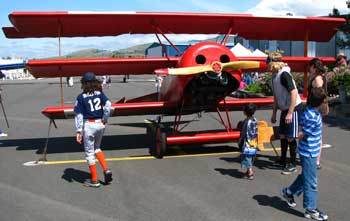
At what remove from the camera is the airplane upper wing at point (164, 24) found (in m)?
7.63

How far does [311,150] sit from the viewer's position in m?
4.34

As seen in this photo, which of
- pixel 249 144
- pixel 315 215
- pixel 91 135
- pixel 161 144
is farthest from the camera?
pixel 161 144

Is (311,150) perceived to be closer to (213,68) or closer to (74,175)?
(213,68)

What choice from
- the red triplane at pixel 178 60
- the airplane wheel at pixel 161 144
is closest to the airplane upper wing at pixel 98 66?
the red triplane at pixel 178 60

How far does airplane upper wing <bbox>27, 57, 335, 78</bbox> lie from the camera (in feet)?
24.5

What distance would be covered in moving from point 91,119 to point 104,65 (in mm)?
2556

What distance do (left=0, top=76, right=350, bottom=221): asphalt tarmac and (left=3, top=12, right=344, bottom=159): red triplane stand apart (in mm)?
678

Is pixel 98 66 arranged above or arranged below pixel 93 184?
above

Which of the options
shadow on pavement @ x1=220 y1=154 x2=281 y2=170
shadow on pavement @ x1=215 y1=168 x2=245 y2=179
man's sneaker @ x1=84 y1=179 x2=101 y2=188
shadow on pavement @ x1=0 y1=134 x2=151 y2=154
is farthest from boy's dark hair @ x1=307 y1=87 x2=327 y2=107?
shadow on pavement @ x1=0 y1=134 x2=151 y2=154

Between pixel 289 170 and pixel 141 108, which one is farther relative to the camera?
pixel 141 108

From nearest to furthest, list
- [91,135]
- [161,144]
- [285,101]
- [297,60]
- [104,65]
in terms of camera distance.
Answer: [91,135] → [285,101] → [161,144] → [104,65] → [297,60]

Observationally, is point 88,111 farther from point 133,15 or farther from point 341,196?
point 341,196

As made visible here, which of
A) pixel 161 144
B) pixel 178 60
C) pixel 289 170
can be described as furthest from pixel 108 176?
pixel 178 60

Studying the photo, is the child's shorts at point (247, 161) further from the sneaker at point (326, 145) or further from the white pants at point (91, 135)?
the sneaker at point (326, 145)
